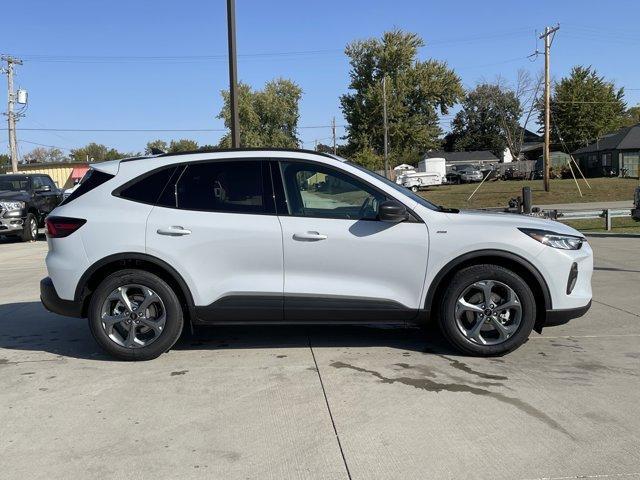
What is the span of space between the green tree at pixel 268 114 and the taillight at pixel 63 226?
6527 centimetres

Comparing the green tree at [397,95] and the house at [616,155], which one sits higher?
the green tree at [397,95]

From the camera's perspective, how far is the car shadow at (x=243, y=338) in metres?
5.47

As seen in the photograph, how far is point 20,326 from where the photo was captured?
21.0 feet

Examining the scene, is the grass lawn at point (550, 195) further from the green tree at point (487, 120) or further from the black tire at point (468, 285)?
the green tree at point (487, 120)

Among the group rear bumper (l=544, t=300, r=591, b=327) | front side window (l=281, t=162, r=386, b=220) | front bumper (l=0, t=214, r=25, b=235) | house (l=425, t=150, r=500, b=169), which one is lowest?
rear bumper (l=544, t=300, r=591, b=327)

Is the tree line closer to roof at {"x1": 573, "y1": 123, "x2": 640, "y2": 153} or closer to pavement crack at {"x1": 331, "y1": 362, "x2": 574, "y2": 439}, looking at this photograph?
roof at {"x1": 573, "y1": 123, "x2": 640, "y2": 153}

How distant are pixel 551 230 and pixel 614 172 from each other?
5712cm

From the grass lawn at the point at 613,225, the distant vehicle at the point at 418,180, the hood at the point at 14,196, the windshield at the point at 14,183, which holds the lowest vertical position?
the grass lawn at the point at 613,225

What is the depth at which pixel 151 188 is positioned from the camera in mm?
5016

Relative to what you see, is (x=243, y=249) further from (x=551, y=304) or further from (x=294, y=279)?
(x=551, y=304)

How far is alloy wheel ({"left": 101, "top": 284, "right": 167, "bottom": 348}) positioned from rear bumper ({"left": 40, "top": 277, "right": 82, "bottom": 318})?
26 centimetres

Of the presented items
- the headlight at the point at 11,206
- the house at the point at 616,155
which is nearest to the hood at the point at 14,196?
the headlight at the point at 11,206

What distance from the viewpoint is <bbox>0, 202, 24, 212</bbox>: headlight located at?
52.1 feet

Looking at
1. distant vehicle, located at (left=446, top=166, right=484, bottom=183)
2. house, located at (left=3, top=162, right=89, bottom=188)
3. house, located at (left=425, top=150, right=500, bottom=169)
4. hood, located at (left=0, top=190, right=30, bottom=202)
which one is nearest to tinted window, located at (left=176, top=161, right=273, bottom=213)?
hood, located at (left=0, top=190, right=30, bottom=202)
